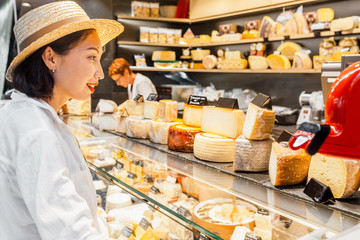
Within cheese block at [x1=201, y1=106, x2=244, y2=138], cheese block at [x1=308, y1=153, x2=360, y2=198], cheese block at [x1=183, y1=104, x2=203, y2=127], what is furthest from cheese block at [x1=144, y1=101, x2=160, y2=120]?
cheese block at [x1=308, y1=153, x2=360, y2=198]

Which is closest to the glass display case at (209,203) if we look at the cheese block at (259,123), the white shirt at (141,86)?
the cheese block at (259,123)

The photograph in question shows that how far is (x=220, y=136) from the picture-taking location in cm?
166

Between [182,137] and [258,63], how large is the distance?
288 cm

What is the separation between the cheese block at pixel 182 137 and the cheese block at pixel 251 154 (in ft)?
1.31

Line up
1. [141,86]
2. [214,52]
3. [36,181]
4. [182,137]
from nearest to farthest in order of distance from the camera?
[36,181], [182,137], [141,86], [214,52]

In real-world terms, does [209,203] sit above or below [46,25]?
below

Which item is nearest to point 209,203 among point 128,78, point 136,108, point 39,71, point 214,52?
point 39,71

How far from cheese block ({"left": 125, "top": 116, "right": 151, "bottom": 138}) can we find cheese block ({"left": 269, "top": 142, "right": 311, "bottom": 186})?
105cm

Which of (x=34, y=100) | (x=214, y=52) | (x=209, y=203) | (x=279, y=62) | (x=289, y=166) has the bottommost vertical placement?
(x=209, y=203)

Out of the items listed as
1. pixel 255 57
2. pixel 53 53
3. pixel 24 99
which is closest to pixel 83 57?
pixel 53 53

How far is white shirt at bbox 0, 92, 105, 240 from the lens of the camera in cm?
78

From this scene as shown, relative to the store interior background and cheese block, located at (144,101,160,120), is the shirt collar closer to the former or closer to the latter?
cheese block, located at (144,101,160,120)

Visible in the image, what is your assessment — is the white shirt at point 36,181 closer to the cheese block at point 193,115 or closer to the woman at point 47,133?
the woman at point 47,133

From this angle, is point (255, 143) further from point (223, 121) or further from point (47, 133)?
point (47, 133)
